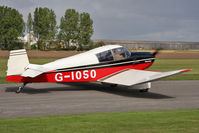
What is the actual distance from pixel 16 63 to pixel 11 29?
58.6m

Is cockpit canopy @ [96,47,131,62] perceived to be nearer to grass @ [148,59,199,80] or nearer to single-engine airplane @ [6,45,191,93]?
single-engine airplane @ [6,45,191,93]

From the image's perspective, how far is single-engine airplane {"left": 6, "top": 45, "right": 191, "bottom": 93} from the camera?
1196 centimetres

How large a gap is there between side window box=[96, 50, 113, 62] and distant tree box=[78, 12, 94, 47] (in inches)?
2282

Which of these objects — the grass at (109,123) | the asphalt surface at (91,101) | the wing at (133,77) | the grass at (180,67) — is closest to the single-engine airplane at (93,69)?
the wing at (133,77)

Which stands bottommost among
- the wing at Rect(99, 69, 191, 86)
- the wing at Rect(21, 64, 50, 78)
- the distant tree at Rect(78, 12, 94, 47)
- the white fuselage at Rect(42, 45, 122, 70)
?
the wing at Rect(99, 69, 191, 86)

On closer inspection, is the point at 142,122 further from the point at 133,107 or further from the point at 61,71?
the point at 61,71

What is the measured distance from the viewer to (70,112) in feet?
28.9

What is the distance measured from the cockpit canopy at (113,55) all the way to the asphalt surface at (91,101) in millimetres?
1493

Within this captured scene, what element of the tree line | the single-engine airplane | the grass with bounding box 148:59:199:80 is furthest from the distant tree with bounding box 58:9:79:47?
the single-engine airplane

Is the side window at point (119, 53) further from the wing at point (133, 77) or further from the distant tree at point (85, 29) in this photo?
the distant tree at point (85, 29)

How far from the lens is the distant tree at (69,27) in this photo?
70.4m

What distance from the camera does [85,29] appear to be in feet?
238

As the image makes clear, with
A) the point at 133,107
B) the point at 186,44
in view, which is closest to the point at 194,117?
the point at 133,107

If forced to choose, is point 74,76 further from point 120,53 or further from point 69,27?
point 69,27
